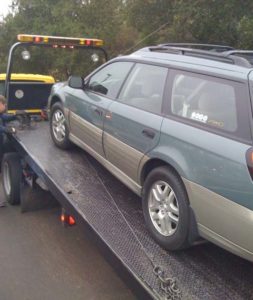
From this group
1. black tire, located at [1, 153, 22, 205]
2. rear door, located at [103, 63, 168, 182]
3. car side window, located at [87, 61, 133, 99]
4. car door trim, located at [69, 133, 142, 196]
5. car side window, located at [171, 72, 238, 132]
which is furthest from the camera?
black tire, located at [1, 153, 22, 205]

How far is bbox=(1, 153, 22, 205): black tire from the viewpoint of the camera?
6277mm

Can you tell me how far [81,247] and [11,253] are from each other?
793mm

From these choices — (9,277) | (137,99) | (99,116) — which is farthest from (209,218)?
(9,277)

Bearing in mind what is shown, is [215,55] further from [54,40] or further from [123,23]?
[123,23]

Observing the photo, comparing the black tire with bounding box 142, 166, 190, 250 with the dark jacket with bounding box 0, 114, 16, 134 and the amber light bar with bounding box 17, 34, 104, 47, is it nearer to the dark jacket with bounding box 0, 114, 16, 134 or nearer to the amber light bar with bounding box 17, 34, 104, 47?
the dark jacket with bounding box 0, 114, 16, 134

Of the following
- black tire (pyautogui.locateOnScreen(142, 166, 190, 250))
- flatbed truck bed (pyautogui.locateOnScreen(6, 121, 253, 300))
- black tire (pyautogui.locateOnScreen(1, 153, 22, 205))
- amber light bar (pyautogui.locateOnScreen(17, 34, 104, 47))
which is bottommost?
black tire (pyautogui.locateOnScreen(1, 153, 22, 205))

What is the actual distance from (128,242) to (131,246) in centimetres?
6

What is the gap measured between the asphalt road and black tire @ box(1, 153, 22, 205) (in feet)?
1.47

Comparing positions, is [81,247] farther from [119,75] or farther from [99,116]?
[119,75]

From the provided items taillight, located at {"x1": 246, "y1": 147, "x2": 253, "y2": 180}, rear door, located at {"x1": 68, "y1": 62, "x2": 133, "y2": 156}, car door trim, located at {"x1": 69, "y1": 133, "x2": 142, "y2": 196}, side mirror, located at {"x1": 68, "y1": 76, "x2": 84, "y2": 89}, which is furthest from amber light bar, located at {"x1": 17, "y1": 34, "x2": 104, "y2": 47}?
taillight, located at {"x1": 246, "y1": 147, "x2": 253, "y2": 180}

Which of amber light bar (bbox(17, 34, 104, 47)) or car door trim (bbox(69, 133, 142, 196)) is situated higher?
amber light bar (bbox(17, 34, 104, 47))

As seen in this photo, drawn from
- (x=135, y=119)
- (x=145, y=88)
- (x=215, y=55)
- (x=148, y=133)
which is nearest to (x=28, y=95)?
(x=145, y=88)

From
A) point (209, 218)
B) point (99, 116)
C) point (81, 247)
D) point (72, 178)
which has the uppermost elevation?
point (99, 116)

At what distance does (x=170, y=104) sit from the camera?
3.74 metres
